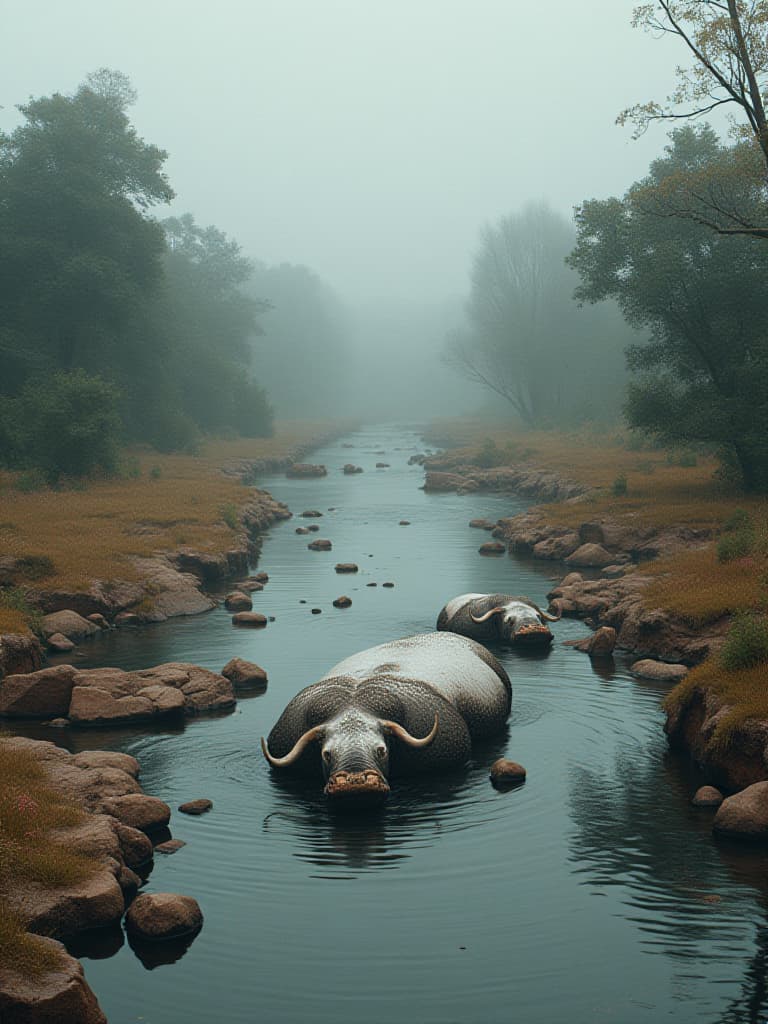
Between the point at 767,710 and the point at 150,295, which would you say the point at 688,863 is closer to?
the point at 767,710

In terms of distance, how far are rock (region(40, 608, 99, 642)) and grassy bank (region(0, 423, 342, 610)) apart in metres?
0.63

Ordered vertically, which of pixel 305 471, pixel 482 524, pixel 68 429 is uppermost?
pixel 68 429

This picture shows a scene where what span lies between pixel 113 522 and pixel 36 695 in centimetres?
1470

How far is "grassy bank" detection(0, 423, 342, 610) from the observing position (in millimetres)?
22719

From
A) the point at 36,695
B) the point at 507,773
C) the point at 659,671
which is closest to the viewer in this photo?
the point at 507,773

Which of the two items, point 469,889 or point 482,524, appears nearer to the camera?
point 469,889

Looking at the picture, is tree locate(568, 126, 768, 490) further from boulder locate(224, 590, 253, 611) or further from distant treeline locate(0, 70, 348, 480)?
distant treeline locate(0, 70, 348, 480)

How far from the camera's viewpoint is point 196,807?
11.6m

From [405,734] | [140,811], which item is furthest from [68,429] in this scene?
[140,811]

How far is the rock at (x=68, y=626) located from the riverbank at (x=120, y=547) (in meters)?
0.13

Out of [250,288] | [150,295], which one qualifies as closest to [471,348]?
[150,295]

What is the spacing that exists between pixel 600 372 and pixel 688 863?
231ft

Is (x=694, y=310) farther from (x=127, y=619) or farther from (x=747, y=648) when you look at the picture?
(x=747, y=648)

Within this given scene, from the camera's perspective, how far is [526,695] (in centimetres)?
1636
